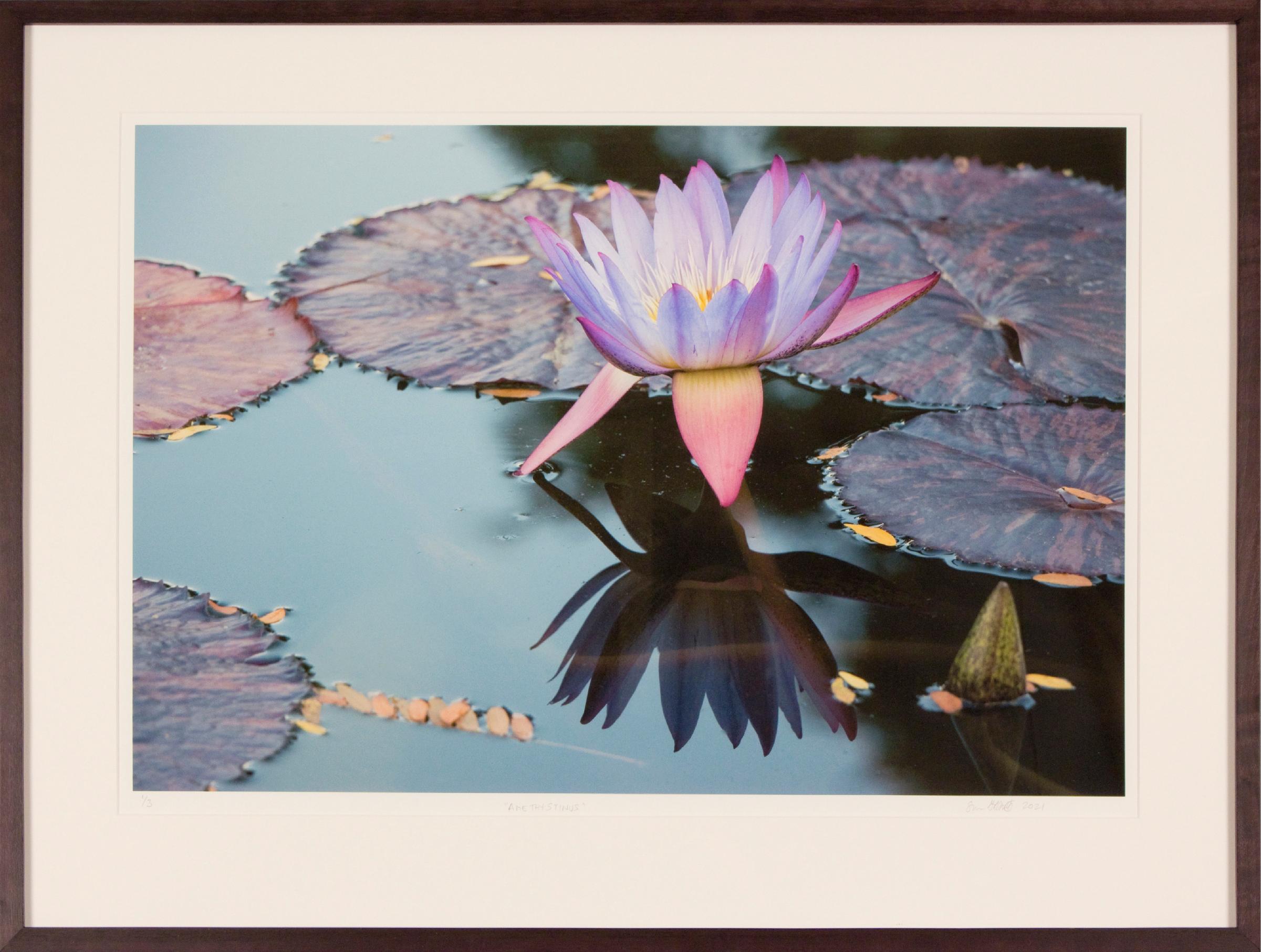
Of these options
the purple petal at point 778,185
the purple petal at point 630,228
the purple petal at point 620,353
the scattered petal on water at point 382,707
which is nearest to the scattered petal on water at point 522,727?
the scattered petal on water at point 382,707

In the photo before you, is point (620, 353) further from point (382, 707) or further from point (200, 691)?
point (200, 691)

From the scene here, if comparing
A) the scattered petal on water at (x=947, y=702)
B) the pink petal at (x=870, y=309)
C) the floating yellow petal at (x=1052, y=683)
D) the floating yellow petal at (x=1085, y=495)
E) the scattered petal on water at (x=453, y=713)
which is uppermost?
the pink petal at (x=870, y=309)

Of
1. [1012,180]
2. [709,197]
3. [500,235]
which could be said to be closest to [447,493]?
[500,235]

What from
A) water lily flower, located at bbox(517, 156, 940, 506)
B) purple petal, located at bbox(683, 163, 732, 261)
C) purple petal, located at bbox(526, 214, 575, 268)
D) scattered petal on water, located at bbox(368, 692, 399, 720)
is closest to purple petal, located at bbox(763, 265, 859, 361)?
water lily flower, located at bbox(517, 156, 940, 506)

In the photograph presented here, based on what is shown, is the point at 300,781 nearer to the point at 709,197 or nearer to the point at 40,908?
the point at 40,908

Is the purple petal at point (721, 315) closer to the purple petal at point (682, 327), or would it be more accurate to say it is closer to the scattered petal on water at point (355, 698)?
the purple petal at point (682, 327)

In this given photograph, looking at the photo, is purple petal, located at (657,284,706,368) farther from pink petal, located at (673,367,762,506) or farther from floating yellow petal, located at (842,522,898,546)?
floating yellow petal, located at (842,522,898,546)

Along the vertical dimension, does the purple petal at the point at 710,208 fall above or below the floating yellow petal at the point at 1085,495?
above
